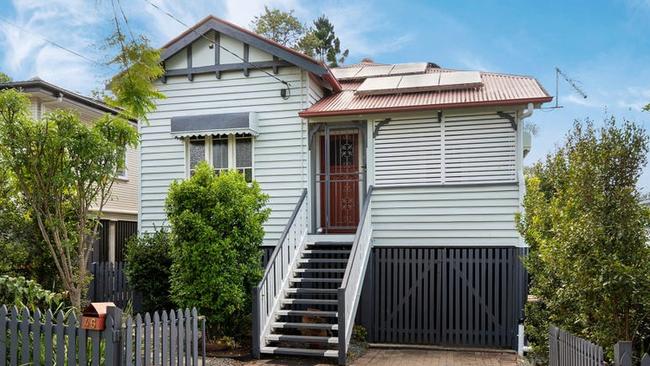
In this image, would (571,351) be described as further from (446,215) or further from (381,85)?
(381,85)

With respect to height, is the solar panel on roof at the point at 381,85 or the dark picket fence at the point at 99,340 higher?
the solar panel on roof at the point at 381,85

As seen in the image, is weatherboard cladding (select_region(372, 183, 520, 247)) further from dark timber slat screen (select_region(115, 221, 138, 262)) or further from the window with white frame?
dark timber slat screen (select_region(115, 221, 138, 262))

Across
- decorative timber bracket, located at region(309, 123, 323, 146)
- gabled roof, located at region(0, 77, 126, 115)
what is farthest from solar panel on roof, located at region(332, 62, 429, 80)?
gabled roof, located at region(0, 77, 126, 115)

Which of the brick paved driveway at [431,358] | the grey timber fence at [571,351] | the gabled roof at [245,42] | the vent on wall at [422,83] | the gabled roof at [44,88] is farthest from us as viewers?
the gabled roof at [44,88]

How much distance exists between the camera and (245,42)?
1140cm

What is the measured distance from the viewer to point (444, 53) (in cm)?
2331

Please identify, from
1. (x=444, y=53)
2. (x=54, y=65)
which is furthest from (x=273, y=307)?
(x=444, y=53)

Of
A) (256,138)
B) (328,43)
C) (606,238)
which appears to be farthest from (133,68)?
(328,43)

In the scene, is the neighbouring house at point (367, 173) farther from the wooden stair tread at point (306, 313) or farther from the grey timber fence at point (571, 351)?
the grey timber fence at point (571, 351)

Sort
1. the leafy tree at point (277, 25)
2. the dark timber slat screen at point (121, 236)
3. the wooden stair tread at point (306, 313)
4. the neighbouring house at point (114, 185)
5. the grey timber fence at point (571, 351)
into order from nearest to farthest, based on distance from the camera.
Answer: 1. the grey timber fence at point (571, 351)
2. the wooden stair tread at point (306, 313)
3. the neighbouring house at point (114, 185)
4. the dark timber slat screen at point (121, 236)
5. the leafy tree at point (277, 25)

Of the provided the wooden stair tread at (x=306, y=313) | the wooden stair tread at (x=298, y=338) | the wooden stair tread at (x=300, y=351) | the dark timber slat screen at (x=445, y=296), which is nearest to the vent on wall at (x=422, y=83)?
the dark timber slat screen at (x=445, y=296)

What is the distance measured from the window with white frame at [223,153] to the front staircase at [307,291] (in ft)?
5.43

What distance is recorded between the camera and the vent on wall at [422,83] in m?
11.4

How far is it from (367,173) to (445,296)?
2.86 metres
